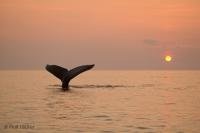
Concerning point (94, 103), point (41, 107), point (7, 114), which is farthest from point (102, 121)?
point (94, 103)

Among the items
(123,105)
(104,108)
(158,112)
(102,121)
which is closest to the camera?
(102,121)

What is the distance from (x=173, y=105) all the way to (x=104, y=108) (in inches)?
242

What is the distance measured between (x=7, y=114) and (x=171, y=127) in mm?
10028

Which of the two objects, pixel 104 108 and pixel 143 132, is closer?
pixel 143 132

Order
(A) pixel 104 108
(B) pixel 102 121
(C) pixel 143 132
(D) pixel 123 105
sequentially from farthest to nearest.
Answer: (D) pixel 123 105 < (A) pixel 104 108 < (B) pixel 102 121 < (C) pixel 143 132

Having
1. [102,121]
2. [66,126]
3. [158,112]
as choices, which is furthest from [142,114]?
[66,126]

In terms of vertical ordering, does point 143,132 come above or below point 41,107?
below

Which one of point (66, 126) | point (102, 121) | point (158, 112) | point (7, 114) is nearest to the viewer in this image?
point (66, 126)

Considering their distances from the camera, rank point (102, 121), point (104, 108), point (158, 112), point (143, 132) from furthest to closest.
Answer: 1. point (104, 108)
2. point (158, 112)
3. point (102, 121)
4. point (143, 132)

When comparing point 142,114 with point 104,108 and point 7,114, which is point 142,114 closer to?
point 104,108

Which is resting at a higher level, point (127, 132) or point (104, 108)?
point (104, 108)

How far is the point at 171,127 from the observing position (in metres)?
24.5

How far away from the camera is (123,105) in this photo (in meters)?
36.6

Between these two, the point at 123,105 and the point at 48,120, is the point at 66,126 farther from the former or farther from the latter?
the point at 123,105
